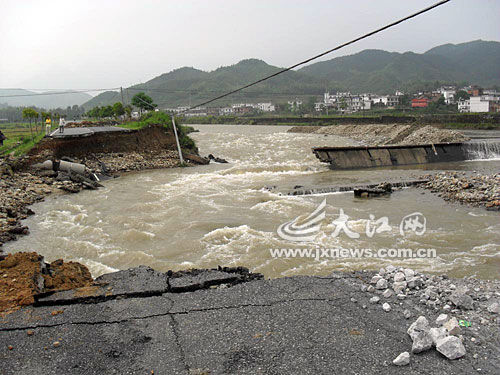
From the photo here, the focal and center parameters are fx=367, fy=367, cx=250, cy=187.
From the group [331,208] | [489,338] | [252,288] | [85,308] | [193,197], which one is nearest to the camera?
[489,338]

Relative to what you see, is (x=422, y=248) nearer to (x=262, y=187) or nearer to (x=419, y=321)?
(x=419, y=321)

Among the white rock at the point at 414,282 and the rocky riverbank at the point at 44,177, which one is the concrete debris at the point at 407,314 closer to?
the white rock at the point at 414,282

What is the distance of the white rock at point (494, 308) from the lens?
4.91 m

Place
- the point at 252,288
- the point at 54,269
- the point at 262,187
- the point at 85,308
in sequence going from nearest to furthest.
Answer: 1. the point at 85,308
2. the point at 252,288
3. the point at 54,269
4. the point at 262,187

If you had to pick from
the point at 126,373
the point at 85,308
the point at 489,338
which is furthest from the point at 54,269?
the point at 489,338

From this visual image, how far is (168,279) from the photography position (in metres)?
6.48

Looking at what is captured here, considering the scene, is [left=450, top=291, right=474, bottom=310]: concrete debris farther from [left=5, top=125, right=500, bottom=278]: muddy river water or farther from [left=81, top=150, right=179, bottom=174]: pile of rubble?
[left=81, top=150, right=179, bottom=174]: pile of rubble

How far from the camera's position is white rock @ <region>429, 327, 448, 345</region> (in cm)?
430

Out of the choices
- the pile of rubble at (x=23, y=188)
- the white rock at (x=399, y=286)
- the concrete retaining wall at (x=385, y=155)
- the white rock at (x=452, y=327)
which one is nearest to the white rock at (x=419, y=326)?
the white rock at (x=452, y=327)

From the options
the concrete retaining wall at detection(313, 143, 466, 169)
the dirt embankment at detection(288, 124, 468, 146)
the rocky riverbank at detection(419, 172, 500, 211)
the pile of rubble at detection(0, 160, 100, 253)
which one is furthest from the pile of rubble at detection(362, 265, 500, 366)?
the dirt embankment at detection(288, 124, 468, 146)

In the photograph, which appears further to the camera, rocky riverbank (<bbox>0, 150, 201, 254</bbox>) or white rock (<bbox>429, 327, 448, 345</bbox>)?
rocky riverbank (<bbox>0, 150, 201, 254</bbox>)

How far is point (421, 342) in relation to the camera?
426 centimetres

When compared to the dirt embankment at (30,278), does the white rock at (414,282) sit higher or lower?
lower

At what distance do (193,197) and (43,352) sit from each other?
12291mm
